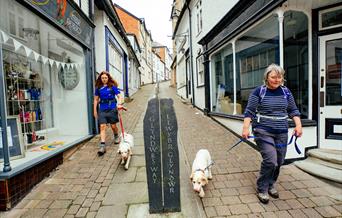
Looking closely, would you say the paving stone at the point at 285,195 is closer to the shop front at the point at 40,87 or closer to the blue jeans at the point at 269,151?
the blue jeans at the point at 269,151

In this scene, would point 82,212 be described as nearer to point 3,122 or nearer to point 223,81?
point 3,122

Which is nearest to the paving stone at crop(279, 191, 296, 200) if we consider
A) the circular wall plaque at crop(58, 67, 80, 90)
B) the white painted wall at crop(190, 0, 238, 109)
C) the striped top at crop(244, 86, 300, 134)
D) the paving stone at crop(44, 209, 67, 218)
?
the striped top at crop(244, 86, 300, 134)

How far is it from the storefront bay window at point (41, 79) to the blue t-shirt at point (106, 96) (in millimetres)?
1282

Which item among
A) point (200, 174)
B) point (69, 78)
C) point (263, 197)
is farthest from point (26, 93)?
point (263, 197)

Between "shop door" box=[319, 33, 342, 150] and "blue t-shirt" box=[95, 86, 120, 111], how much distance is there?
4.19 metres

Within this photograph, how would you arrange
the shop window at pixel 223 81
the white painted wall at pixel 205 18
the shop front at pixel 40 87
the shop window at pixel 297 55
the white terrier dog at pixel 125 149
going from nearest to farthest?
the shop front at pixel 40 87 < the white terrier dog at pixel 125 149 < the shop window at pixel 297 55 < the shop window at pixel 223 81 < the white painted wall at pixel 205 18

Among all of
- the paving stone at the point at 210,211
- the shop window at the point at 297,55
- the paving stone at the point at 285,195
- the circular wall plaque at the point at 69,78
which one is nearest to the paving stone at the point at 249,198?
the paving stone at the point at 285,195

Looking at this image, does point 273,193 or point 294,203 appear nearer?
point 294,203

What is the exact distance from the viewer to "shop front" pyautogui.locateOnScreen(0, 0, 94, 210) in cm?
343

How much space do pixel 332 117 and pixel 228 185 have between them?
8.28 feet

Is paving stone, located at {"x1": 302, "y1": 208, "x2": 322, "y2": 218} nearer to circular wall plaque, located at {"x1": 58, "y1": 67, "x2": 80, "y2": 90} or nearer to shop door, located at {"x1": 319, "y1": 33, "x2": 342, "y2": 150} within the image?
shop door, located at {"x1": 319, "y1": 33, "x2": 342, "y2": 150}

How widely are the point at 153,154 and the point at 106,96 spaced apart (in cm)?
264

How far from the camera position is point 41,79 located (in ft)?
18.0

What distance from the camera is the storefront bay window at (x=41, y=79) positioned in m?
4.13
